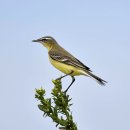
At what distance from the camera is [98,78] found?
30.2 feet

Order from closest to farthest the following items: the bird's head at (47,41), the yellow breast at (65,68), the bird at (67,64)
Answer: the bird at (67,64) → the yellow breast at (65,68) → the bird's head at (47,41)

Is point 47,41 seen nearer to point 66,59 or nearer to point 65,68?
point 66,59

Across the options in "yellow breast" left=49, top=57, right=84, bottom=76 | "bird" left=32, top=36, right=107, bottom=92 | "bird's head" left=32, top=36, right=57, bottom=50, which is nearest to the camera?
"bird" left=32, top=36, right=107, bottom=92

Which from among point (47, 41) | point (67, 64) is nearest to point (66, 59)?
point (67, 64)

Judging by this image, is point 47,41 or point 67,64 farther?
point 47,41

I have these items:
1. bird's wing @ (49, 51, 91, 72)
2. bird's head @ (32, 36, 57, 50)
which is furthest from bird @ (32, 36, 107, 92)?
bird's head @ (32, 36, 57, 50)

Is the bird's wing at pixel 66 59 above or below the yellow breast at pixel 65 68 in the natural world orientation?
above

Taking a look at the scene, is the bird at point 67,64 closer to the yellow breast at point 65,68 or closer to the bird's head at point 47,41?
the yellow breast at point 65,68

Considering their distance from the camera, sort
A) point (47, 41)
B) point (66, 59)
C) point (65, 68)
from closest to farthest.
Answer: point (65, 68)
point (66, 59)
point (47, 41)

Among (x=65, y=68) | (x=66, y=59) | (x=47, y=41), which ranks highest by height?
(x=47, y=41)

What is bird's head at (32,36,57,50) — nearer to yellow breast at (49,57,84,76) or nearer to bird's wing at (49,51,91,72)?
bird's wing at (49,51,91,72)

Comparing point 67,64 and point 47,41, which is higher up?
point 47,41

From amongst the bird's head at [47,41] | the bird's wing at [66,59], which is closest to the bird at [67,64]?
the bird's wing at [66,59]

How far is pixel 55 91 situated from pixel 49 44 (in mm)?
8952
